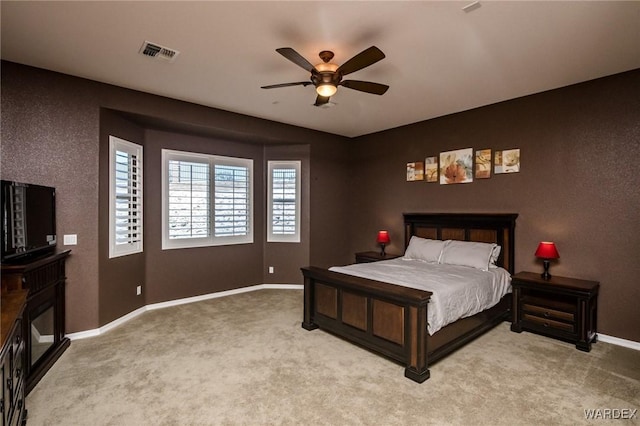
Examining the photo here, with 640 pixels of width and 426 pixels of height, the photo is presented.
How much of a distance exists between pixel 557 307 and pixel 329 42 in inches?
141

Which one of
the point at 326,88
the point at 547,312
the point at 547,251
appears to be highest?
the point at 326,88

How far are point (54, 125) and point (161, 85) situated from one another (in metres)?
1.16

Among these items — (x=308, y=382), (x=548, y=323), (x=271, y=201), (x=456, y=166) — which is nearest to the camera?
(x=308, y=382)

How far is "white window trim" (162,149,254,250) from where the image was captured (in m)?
4.75

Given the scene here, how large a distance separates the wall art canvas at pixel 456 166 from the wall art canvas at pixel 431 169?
3.9 inches

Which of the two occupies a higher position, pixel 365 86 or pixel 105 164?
pixel 365 86

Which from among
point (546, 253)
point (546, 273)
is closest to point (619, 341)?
point (546, 273)

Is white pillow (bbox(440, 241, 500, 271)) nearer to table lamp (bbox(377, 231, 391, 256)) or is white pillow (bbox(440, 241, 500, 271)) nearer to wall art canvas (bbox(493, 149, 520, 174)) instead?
wall art canvas (bbox(493, 149, 520, 174))

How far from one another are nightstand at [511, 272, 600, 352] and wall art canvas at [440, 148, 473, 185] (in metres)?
1.57

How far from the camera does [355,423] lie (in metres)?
2.16

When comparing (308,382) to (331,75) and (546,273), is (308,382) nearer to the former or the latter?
(331,75)

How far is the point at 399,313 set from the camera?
2910 millimetres

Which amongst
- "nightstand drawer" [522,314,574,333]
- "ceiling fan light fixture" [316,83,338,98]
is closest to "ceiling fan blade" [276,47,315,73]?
"ceiling fan light fixture" [316,83,338,98]

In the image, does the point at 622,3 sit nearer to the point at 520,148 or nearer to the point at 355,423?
the point at 520,148
